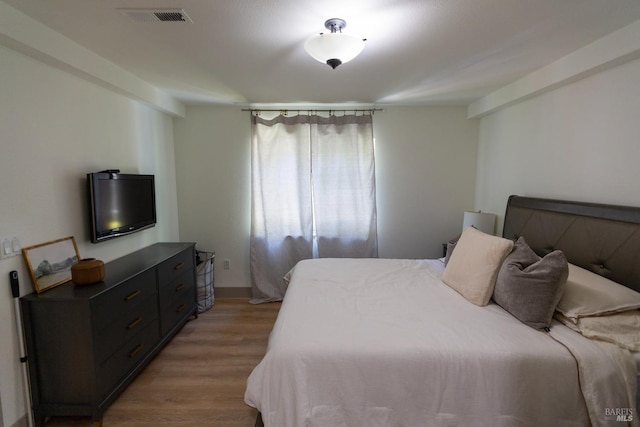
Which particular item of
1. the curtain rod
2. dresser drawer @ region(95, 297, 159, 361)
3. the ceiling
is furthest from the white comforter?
the curtain rod

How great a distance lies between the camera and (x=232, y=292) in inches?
150

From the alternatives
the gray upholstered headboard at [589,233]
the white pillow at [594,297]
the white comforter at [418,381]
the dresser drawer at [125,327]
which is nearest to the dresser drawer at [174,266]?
the dresser drawer at [125,327]

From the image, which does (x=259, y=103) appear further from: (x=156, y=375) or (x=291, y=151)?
(x=156, y=375)

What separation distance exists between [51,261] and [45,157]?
70 centimetres

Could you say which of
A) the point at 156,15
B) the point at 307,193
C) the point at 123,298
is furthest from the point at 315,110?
the point at 123,298

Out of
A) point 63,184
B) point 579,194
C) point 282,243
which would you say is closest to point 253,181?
point 282,243

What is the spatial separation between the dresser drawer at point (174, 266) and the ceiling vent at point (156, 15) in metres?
1.85

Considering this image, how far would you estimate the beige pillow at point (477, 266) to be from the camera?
6.33 ft

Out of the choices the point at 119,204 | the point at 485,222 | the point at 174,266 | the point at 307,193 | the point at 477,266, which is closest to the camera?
the point at 477,266

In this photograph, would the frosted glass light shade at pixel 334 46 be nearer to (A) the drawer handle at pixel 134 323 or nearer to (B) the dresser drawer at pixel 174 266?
(B) the dresser drawer at pixel 174 266

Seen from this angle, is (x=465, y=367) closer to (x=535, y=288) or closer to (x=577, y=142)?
(x=535, y=288)

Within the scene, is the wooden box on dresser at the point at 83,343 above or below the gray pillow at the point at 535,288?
below

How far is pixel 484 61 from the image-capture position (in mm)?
2270

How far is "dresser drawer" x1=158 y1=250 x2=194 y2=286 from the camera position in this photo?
257 cm
